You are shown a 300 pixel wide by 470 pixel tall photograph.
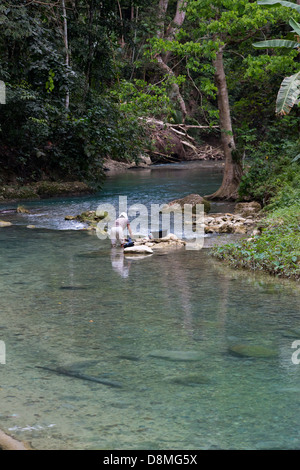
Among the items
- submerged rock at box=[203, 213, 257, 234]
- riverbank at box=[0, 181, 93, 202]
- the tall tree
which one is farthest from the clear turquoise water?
riverbank at box=[0, 181, 93, 202]

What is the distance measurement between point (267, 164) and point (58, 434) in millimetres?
13719

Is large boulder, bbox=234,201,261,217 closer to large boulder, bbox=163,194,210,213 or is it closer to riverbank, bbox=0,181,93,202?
large boulder, bbox=163,194,210,213

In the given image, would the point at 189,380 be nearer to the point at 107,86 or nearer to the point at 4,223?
the point at 4,223

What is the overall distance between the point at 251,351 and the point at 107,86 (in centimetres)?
2021

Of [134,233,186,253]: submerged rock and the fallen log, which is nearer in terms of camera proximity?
the fallen log

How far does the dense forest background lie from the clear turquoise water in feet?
26.2

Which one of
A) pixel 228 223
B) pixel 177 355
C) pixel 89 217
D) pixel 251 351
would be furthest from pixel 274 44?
pixel 177 355

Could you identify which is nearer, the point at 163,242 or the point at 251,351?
the point at 251,351

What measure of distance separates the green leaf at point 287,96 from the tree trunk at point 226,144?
6.23 m

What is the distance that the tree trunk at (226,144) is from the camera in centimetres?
1766

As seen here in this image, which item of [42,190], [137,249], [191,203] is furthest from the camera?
[42,190]

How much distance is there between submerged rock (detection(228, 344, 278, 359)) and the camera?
5367 mm

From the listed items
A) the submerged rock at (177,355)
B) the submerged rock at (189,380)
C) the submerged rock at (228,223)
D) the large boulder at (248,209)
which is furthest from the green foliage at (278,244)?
the submerged rock at (189,380)

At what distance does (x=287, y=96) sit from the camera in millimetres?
11273
